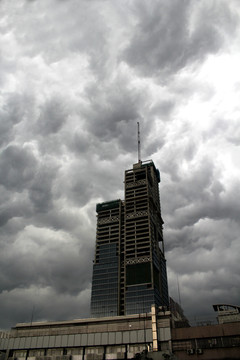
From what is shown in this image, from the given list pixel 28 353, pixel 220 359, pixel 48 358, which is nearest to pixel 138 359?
pixel 220 359

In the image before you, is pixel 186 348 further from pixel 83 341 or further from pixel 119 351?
pixel 83 341

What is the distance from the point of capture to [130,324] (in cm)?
7994

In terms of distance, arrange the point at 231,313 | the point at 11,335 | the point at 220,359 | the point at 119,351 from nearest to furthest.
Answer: the point at 220,359
the point at 119,351
the point at 11,335
the point at 231,313

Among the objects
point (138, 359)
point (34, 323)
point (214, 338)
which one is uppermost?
point (34, 323)

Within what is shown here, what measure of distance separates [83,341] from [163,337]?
2141cm

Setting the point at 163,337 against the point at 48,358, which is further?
the point at 48,358

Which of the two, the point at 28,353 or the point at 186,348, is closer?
the point at 186,348

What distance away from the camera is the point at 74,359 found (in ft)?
263

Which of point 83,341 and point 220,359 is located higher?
point 83,341

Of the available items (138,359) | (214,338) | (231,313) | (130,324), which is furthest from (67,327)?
(231,313)

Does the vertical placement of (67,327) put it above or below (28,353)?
above

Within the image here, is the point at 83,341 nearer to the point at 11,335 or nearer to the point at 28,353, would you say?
the point at 28,353

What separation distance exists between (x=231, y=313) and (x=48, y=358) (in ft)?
198

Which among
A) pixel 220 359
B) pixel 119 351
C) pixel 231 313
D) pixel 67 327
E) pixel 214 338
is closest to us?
pixel 220 359
